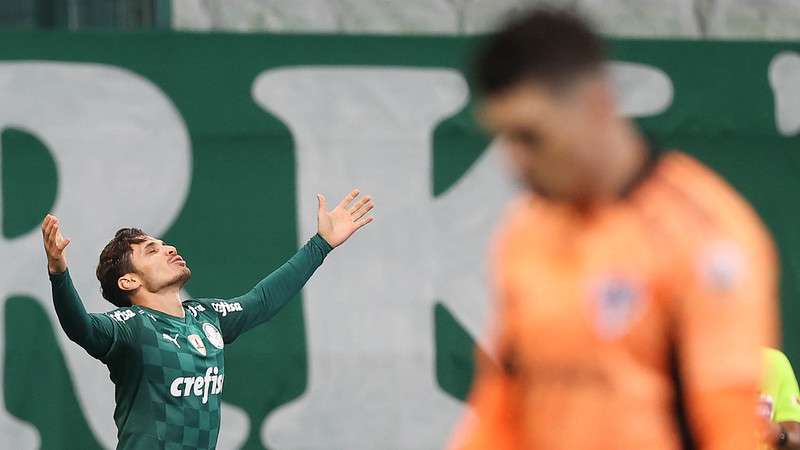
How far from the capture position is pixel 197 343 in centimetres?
557

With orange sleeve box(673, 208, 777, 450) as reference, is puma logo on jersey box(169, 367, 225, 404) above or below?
below

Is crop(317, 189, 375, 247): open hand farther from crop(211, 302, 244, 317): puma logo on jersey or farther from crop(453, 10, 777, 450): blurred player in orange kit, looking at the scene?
crop(453, 10, 777, 450): blurred player in orange kit

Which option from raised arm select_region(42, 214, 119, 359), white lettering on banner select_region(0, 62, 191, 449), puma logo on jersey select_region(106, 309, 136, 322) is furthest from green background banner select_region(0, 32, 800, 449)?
raised arm select_region(42, 214, 119, 359)

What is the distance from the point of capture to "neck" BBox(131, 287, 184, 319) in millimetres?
→ 5668

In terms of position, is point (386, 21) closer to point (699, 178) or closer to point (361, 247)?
point (361, 247)

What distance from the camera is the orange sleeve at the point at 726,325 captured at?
7.20 feet

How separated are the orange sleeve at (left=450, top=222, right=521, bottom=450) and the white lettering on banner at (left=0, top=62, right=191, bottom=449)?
225 inches

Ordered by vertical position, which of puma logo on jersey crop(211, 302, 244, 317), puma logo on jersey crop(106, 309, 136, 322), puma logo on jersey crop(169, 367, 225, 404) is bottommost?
puma logo on jersey crop(169, 367, 225, 404)

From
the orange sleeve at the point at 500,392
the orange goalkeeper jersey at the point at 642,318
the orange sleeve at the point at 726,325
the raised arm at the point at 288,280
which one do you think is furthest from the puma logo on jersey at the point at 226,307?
the orange sleeve at the point at 726,325

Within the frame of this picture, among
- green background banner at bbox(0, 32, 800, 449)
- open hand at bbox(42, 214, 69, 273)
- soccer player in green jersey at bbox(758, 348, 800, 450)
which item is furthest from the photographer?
green background banner at bbox(0, 32, 800, 449)

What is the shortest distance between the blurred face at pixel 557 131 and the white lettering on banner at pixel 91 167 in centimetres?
603

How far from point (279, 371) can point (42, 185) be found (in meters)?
1.72

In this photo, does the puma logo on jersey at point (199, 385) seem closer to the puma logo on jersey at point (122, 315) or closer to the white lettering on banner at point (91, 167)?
the puma logo on jersey at point (122, 315)

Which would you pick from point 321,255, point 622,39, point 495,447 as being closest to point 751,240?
point 495,447
